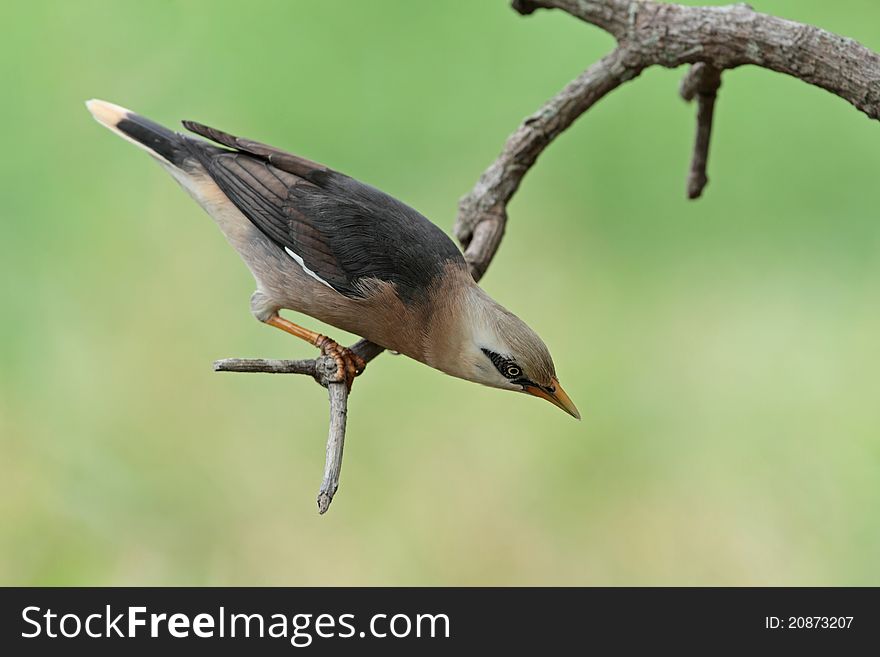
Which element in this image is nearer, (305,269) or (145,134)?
(305,269)

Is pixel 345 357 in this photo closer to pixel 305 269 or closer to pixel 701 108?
pixel 305 269

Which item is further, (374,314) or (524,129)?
(524,129)

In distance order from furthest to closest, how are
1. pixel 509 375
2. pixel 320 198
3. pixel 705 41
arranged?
pixel 705 41 → pixel 320 198 → pixel 509 375

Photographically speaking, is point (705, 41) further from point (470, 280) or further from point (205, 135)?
point (205, 135)

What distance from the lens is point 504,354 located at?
8.59ft

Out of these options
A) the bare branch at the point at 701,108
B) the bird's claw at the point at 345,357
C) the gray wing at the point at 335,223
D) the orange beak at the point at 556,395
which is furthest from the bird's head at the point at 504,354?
the bare branch at the point at 701,108

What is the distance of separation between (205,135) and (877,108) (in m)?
2.03

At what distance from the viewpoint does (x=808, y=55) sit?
279 centimetres

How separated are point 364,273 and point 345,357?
28cm

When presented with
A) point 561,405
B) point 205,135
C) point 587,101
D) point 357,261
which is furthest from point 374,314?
point 587,101

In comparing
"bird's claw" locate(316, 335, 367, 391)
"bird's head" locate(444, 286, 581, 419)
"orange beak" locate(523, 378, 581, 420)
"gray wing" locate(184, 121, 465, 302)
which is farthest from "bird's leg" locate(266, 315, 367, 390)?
"orange beak" locate(523, 378, 581, 420)

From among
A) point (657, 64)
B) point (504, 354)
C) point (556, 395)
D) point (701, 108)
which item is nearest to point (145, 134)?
point (504, 354)

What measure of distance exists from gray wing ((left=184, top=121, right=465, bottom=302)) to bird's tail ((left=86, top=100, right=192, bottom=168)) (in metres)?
0.21

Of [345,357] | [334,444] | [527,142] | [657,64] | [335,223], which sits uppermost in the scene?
[657,64]
